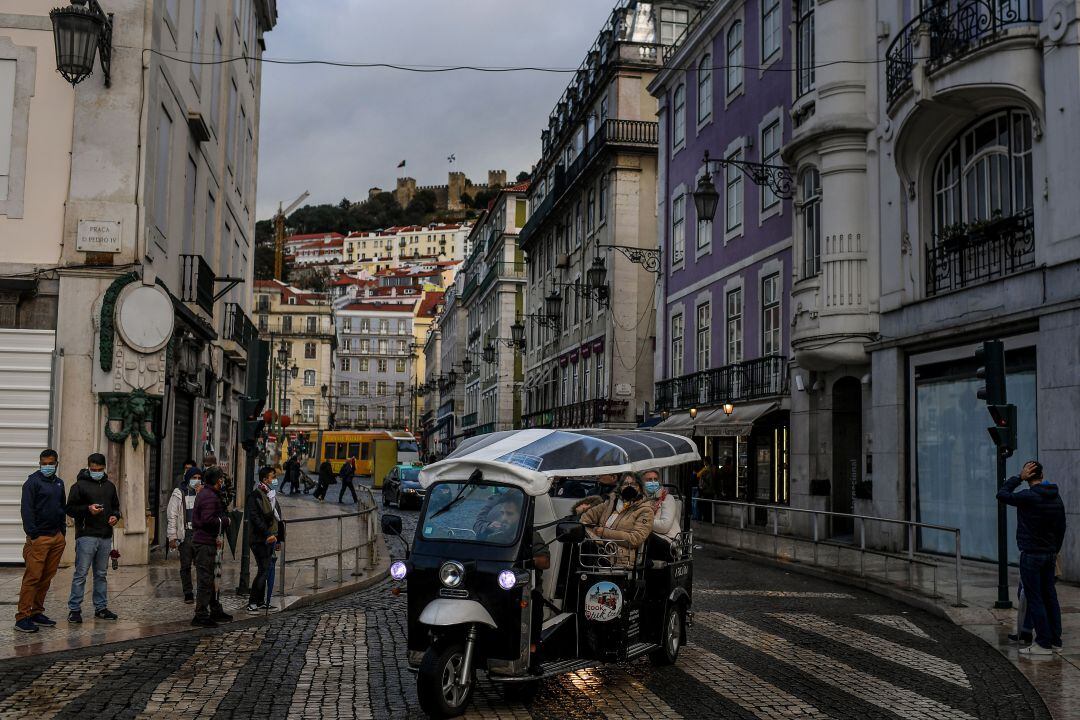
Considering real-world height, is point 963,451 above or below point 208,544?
above

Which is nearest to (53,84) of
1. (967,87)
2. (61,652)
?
(61,652)

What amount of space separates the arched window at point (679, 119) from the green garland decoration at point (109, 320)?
21650 millimetres

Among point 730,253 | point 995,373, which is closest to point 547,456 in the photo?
point 995,373

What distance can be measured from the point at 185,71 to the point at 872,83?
13424mm

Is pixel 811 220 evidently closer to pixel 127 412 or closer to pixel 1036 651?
pixel 127 412

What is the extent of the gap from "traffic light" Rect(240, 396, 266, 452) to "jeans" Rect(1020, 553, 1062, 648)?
30.3 feet

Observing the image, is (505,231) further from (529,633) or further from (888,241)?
(529,633)

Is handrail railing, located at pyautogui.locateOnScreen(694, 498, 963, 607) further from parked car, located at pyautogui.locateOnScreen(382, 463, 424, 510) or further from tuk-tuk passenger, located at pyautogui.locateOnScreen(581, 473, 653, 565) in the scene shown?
parked car, located at pyautogui.locateOnScreen(382, 463, 424, 510)

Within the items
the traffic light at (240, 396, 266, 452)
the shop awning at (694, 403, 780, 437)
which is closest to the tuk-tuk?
the traffic light at (240, 396, 266, 452)

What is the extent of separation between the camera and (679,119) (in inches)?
1410

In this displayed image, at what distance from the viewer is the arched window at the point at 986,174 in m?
17.9

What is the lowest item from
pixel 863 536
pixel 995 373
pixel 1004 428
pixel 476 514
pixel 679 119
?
pixel 863 536

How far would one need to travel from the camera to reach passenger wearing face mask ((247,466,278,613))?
13164 millimetres

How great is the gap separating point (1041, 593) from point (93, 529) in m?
9.80
